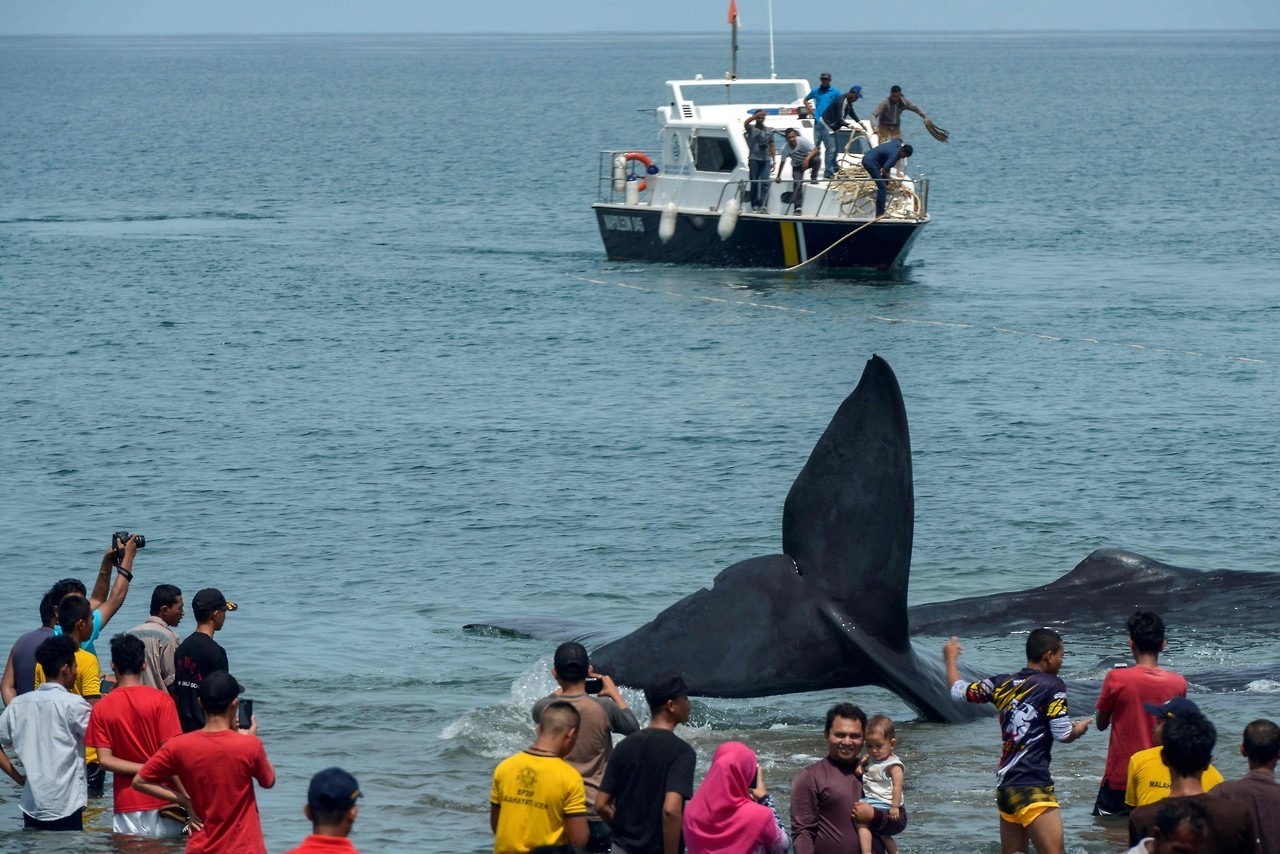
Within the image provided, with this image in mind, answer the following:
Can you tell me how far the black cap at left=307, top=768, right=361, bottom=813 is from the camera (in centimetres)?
631

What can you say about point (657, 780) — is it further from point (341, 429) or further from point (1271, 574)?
A: point (341, 429)

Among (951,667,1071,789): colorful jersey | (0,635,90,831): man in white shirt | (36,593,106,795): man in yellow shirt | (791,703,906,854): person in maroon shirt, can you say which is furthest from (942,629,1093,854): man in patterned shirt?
(36,593,106,795): man in yellow shirt

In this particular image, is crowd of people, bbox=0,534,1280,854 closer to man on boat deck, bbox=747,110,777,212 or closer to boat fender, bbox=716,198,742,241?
man on boat deck, bbox=747,110,777,212

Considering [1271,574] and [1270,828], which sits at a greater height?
[1270,828]

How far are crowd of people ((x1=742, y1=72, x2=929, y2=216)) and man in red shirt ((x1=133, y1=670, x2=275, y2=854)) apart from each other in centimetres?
2929

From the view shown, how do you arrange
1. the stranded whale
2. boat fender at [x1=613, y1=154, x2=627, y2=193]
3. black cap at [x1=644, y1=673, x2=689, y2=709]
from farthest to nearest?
boat fender at [x1=613, y1=154, x2=627, y2=193], the stranded whale, black cap at [x1=644, y1=673, x2=689, y2=709]

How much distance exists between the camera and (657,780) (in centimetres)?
765

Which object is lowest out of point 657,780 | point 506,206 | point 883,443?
point 506,206

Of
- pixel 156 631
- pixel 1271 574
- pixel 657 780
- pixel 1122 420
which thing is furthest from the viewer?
pixel 1122 420

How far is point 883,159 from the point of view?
120ft

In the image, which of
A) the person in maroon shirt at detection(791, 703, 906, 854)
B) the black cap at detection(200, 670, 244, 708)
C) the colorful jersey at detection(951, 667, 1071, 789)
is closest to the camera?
the black cap at detection(200, 670, 244, 708)

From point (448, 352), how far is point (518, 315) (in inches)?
187

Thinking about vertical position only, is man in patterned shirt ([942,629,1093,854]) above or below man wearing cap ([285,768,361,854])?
below

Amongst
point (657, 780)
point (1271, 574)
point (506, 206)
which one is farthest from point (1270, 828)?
point (506, 206)
